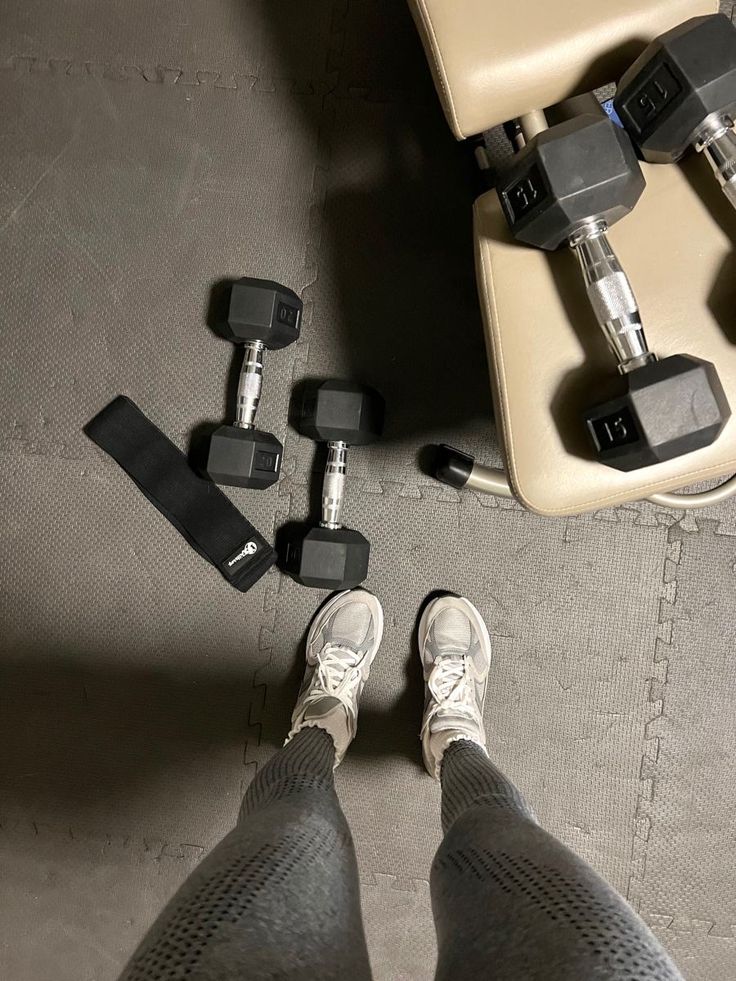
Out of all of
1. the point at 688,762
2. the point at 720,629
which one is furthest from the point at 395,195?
the point at 688,762

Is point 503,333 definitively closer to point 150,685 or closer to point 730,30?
point 730,30

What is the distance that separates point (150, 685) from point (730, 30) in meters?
1.29

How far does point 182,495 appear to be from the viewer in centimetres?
123

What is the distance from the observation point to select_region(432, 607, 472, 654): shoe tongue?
1184 millimetres

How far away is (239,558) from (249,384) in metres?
0.31

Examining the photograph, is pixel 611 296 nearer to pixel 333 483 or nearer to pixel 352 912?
pixel 333 483

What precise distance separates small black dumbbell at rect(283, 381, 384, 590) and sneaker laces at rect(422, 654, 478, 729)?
0.21 metres

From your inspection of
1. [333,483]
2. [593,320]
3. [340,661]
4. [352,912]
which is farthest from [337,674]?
[593,320]

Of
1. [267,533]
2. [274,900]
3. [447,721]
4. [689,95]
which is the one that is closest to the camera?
[274,900]

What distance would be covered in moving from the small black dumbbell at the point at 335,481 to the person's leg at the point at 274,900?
1.04ft

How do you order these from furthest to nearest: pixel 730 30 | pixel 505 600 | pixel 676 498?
1. pixel 505 600
2. pixel 676 498
3. pixel 730 30

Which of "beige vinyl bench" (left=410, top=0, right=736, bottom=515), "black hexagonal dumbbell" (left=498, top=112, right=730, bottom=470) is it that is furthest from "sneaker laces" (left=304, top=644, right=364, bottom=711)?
"black hexagonal dumbbell" (left=498, top=112, right=730, bottom=470)

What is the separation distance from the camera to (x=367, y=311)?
49.2 inches

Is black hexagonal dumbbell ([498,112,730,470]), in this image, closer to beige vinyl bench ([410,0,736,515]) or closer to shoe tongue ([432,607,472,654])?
beige vinyl bench ([410,0,736,515])
